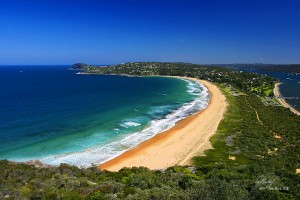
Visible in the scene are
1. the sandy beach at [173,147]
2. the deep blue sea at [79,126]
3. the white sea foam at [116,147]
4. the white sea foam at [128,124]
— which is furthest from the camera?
the white sea foam at [128,124]

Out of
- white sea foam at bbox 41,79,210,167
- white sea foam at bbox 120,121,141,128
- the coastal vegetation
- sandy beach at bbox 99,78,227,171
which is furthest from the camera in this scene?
white sea foam at bbox 120,121,141,128

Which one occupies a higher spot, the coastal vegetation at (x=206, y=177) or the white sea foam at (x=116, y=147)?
the coastal vegetation at (x=206, y=177)

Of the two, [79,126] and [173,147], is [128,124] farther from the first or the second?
[173,147]

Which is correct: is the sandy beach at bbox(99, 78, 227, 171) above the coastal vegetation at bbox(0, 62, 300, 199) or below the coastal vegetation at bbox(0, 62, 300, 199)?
below

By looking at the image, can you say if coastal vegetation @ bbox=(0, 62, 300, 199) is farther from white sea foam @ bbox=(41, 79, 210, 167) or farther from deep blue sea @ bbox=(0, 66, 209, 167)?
deep blue sea @ bbox=(0, 66, 209, 167)

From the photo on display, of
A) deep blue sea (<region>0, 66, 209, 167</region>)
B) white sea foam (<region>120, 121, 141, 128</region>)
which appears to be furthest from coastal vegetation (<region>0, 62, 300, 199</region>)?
white sea foam (<region>120, 121, 141, 128</region>)

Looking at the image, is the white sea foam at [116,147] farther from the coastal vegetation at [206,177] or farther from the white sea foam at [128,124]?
the coastal vegetation at [206,177]

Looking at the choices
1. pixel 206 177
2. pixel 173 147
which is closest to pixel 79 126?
pixel 173 147

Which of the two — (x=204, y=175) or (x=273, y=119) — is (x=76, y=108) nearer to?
(x=273, y=119)

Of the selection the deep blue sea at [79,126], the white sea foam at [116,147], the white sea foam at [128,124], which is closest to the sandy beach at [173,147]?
the white sea foam at [116,147]
